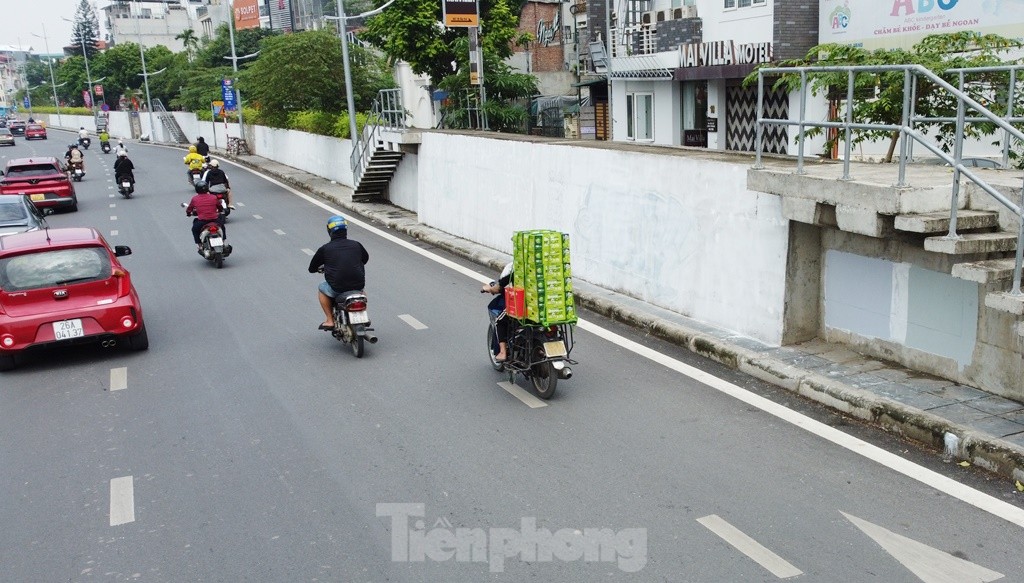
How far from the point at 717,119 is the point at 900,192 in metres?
21.1

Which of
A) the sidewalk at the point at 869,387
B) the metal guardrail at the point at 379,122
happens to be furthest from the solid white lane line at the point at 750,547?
the metal guardrail at the point at 379,122

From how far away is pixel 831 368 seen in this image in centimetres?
923

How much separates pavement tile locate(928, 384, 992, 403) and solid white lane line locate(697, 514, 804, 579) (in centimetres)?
303

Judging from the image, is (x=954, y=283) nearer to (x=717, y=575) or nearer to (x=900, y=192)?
(x=900, y=192)

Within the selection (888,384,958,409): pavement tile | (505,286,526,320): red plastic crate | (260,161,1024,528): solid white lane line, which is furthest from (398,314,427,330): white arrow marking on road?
(888,384,958,409): pavement tile

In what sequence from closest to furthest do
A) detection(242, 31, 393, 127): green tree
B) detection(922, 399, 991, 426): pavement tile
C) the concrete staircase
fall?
detection(922, 399, 991, 426): pavement tile → the concrete staircase → detection(242, 31, 393, 127): green tree

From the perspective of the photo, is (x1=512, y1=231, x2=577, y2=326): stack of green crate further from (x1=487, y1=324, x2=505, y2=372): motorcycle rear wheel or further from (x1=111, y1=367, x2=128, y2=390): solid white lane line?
(x1=111, y1=367, x2=128, y2=390): solid white lane line

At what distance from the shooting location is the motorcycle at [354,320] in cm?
1096

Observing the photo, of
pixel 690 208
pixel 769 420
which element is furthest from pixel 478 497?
pixel 690 208

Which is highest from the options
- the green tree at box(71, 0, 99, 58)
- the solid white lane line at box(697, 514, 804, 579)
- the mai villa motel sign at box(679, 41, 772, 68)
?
the green tree at box(71, 0, 99, 58)

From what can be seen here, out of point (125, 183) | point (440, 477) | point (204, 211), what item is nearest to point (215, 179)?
point (204, 211)

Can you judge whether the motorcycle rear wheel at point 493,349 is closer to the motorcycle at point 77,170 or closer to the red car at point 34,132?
the motorcycle at point 77,170

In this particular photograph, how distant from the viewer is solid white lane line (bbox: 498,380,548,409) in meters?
9.15

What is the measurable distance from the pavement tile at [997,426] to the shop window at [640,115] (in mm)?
25215
